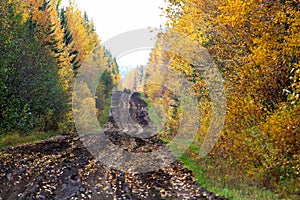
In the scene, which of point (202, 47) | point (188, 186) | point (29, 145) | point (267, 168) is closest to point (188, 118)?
point (202, 47)

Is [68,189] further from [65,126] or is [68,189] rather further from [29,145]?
[65,126]

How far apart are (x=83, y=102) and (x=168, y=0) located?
14.7 metres

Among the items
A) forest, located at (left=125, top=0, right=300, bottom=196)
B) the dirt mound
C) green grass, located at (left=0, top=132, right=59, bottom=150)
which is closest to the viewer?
forest, located at (left=125, top=0, right=300, bottom=196)

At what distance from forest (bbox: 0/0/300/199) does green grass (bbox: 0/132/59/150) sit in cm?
7

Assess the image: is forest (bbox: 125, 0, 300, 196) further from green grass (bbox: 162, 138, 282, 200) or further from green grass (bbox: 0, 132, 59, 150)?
green grass (bbox: 0, 132, 59, 150)

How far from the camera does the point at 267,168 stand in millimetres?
8617

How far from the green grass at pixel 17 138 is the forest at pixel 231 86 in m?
0.07

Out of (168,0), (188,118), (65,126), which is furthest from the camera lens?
(65,126)

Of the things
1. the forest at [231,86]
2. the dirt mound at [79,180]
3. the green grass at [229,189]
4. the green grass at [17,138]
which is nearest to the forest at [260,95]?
the forest at [231,86]

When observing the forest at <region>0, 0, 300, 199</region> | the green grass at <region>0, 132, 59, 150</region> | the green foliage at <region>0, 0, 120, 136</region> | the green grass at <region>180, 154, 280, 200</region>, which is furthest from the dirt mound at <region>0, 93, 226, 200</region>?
the green foliage at <region>0, 0, 120, 136</region>

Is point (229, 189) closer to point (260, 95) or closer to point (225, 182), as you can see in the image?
point (225, 182)

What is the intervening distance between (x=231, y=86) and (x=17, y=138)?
44.7ft

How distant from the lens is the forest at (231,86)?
27.7 feet

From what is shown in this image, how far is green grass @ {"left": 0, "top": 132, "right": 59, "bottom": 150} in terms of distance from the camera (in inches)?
658
